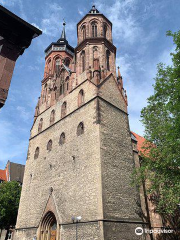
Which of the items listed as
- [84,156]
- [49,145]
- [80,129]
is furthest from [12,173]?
[84,156]

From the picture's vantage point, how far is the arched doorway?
14.0 metres

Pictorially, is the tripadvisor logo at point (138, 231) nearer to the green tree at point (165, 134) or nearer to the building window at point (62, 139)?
the green tree at point (165, 134)

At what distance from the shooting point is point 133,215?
1262 cm

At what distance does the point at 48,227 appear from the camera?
46.5ft

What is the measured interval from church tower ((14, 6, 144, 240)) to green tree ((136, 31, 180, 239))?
7.52ft

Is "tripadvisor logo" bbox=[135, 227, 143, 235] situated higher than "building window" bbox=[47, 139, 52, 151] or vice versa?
"building window" bbox=[47, 139, 52, 151]

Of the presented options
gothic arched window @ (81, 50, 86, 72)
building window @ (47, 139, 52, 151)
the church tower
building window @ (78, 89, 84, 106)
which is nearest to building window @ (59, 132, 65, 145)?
the church tower

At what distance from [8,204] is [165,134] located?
19.5 metres

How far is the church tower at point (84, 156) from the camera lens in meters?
11.8

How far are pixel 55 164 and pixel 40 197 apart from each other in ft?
9.14

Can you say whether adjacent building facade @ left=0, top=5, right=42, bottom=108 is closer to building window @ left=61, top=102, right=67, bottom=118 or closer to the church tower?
the church tower

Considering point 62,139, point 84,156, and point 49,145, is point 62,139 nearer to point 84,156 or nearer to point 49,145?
point 49,145

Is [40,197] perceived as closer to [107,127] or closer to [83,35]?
[107,127]

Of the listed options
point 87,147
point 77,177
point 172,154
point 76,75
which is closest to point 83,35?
point 76,75
